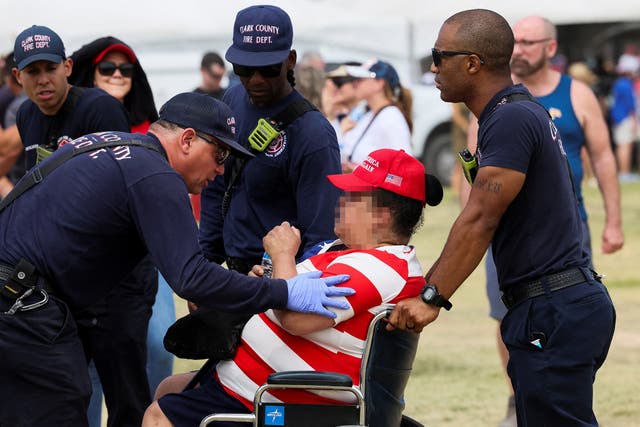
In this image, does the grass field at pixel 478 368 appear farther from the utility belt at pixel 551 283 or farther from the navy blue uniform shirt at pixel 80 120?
the navy blue uniform shirt at pixel 80 120

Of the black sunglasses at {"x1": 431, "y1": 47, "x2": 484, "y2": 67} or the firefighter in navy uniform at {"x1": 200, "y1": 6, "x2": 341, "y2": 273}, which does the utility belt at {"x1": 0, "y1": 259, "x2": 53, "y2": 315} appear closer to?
the firefighter in navy uniform at {"x1": 200, "y1": 6, "x2": 341, "y2": 273}

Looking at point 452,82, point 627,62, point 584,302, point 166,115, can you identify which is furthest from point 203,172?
point 627,62

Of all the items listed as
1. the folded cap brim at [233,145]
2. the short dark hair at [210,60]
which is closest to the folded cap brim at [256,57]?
the folded cap brim at [233,145]

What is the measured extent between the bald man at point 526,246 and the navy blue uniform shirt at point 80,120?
5.88 ft

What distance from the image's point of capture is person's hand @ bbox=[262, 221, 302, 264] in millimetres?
4205

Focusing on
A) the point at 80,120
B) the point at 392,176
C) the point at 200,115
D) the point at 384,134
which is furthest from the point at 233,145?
the point at 384,134

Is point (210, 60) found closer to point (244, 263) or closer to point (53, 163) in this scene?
point (244, 263)

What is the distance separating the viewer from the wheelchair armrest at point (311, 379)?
12.4ft

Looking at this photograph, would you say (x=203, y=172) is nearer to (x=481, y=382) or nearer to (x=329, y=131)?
(x=329, y=131)

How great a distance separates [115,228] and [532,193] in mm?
1474

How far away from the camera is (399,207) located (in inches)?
164

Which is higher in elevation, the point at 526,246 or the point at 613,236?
the point at 526,246

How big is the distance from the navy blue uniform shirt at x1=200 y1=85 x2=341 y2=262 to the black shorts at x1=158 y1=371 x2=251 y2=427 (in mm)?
892

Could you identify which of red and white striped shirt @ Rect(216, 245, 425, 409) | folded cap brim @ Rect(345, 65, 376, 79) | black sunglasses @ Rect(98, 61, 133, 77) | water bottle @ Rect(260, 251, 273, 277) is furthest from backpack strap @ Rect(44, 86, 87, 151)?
folded cap brim @ Rect(345, 65, 376, 79)
